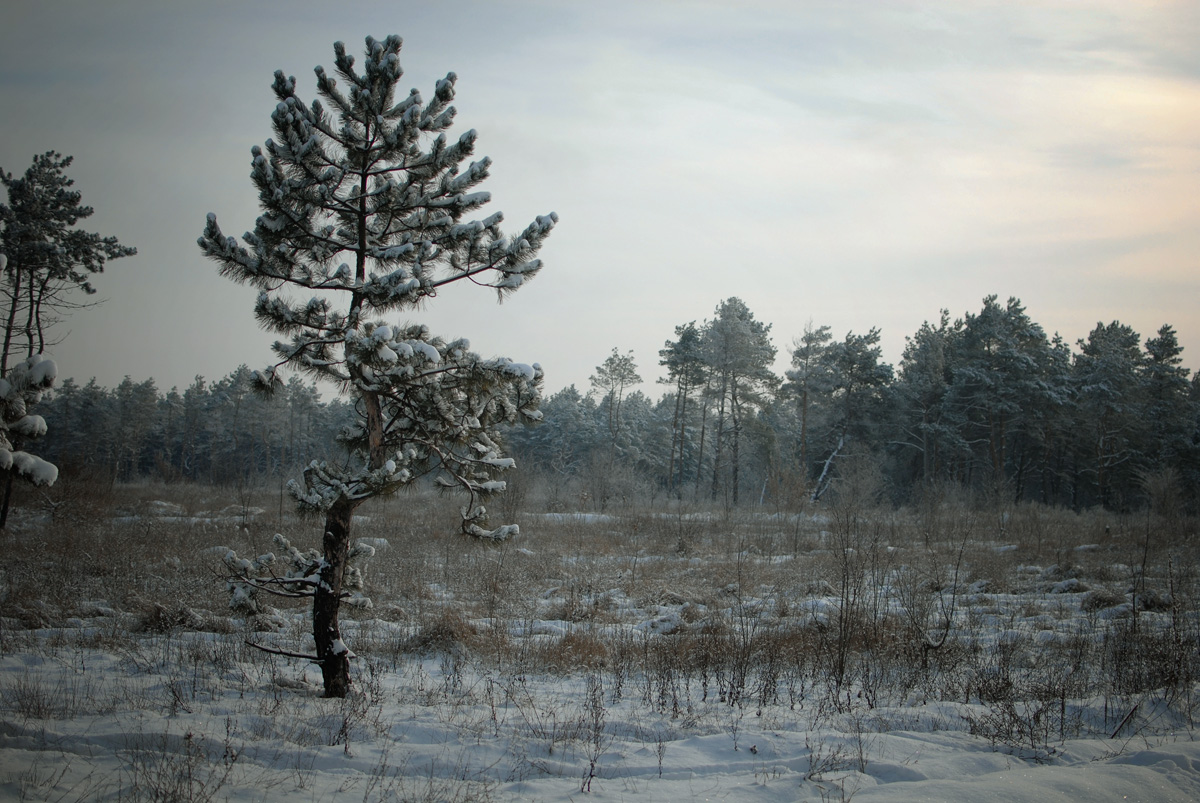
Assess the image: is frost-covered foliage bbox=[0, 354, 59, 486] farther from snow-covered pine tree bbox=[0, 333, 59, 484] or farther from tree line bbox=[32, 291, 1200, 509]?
tree line bbox=[32, 291, 1200, 509]

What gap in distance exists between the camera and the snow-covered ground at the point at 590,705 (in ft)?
11.8

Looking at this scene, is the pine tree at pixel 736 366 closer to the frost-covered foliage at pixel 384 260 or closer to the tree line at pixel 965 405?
the tree line at pixel 965 405

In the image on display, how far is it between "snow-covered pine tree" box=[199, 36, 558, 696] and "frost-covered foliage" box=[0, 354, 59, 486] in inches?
60.1

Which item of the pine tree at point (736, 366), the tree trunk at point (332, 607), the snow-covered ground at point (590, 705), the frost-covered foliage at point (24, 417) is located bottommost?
the snow-covered ground at point (590, 705)

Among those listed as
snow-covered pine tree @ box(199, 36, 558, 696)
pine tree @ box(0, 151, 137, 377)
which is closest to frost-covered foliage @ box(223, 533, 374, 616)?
snow-covered pine tree @ box(199, 36, 558, 696)

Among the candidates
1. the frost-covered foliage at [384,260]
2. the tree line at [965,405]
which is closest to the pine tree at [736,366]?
the tree line at [965,405]

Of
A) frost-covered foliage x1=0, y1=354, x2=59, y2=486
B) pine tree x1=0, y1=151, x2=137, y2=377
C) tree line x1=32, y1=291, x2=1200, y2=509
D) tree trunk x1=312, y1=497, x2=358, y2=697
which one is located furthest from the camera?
tree line x1=32, y1=291, x2=1200, y2=509

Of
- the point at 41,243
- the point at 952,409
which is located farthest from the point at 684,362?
the point at 41,243

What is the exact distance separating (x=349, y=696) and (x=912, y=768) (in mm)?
4459

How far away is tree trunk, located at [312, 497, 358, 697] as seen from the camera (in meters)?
5.02

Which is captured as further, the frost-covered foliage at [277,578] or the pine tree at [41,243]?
the pine tree at [41,243]

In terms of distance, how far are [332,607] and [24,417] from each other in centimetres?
255

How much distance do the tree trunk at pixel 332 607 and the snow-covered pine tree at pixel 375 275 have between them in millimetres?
11

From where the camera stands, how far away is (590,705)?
5180mm
